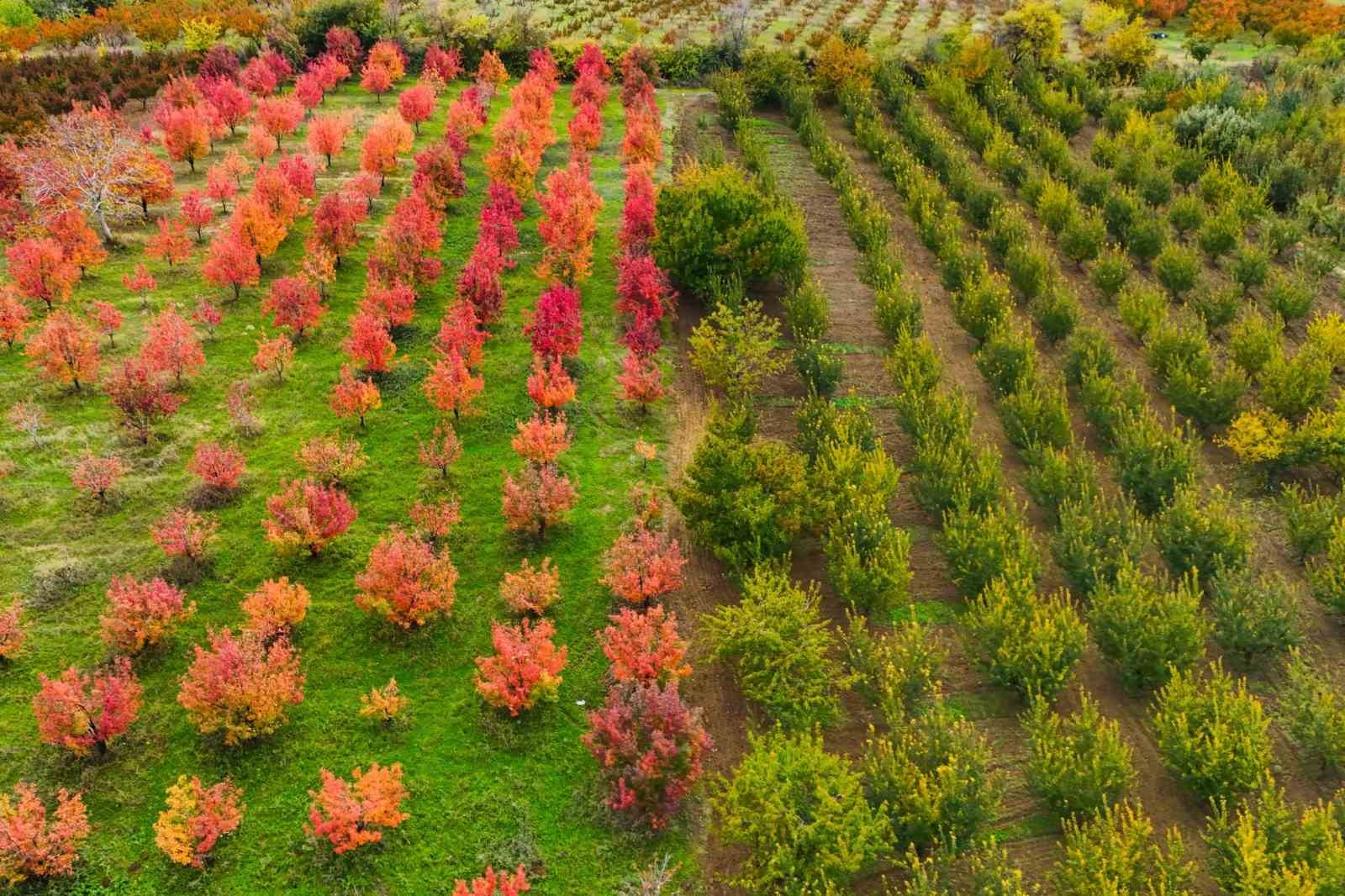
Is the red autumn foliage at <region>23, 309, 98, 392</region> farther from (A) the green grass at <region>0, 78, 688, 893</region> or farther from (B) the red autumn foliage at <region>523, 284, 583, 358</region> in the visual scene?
(B) the red autumn foliage at <region>523, 284, 583, 358</region>

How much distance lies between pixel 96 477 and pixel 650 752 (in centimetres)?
1535

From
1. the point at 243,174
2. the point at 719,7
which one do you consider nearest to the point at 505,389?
the point at 243,174

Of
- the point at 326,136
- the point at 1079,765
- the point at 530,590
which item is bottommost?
the point at 1079,765

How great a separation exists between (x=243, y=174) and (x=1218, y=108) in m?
45.8

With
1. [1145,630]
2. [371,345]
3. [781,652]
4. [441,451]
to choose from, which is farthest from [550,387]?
[1145,630]

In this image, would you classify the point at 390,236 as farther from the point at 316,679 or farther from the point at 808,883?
the point at 808,883

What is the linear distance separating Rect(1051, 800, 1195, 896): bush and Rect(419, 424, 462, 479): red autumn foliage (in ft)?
52.9

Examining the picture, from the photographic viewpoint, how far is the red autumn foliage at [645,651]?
17.9 m

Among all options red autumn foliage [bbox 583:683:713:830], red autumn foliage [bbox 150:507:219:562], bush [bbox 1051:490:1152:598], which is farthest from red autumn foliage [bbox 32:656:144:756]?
bush [bbox 1051:490:1152:598]

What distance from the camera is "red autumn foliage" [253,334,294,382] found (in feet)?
86.4

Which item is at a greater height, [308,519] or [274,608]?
[308,519]

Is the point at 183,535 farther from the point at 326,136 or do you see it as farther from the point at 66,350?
the point at 326,136

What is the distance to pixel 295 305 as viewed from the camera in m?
28.2

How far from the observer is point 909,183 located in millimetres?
38594
